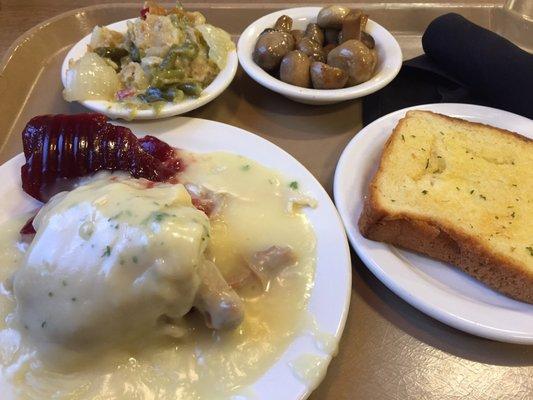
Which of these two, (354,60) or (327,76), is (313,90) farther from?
(354,60)

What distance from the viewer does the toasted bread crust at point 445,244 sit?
4.98 ft

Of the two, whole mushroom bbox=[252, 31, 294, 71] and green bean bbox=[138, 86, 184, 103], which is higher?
whole mushroom bbox=[252, 31, 294, 71]

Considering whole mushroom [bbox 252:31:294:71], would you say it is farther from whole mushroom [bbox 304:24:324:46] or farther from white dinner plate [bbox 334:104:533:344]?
white dinner plate [bbox 334:104:533:344]

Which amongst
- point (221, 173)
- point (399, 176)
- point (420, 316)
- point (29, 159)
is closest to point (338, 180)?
point (399, 176)

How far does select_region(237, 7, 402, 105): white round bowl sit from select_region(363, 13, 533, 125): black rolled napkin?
14cm

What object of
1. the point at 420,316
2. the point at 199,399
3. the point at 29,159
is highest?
the point at 29,159

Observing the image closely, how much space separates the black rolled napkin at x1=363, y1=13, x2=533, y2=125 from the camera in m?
2.14

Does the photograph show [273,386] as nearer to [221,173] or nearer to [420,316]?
[420,316]

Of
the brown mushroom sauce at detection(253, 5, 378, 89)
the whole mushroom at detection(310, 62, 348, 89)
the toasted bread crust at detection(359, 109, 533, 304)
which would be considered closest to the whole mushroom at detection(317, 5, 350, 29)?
the brown mushroom sauce at detection(253, 5, 378, 89)

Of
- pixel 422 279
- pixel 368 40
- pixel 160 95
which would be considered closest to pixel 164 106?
pixel 160 95

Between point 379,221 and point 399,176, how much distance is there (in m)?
0.28

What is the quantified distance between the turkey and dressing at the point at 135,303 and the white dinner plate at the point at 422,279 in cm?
27

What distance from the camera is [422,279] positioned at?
→ 1.54m

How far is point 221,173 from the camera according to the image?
1.80m
